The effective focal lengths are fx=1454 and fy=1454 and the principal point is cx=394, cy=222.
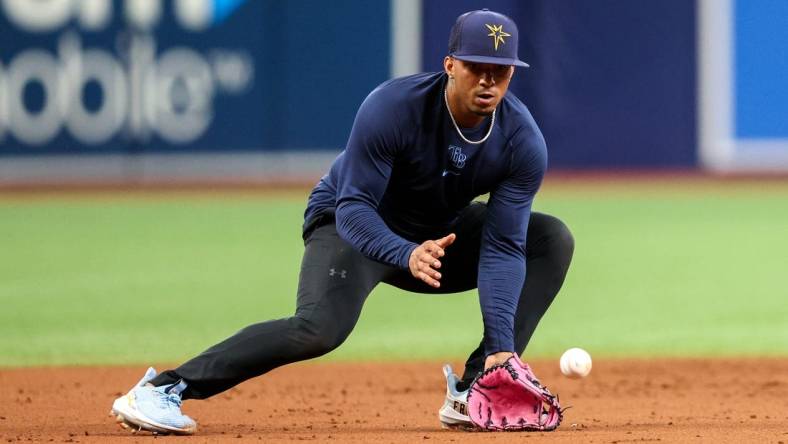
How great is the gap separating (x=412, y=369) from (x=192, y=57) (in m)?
12.4

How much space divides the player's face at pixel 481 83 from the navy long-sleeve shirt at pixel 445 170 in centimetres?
17

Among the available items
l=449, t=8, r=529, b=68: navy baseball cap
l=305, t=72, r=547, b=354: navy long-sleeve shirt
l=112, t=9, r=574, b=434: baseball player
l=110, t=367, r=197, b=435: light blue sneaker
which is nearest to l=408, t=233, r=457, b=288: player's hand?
l=112, t=9, r=574, b=434: baseball player

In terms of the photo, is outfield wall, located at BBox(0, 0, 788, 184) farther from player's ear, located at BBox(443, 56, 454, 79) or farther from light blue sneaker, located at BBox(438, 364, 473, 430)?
player's ear, located at BBox(443, 56, 454, 79)

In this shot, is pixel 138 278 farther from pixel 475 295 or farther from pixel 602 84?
pixel 602 84

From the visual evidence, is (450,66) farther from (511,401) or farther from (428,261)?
(511,401)

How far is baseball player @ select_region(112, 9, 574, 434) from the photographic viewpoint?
189 inches

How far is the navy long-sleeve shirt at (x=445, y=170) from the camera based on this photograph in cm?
484

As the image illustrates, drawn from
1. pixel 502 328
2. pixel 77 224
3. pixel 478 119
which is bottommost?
pixel 77 224

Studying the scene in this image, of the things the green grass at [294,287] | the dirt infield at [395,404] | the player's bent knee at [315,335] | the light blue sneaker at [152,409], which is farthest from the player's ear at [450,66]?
the green grass at [294,287]

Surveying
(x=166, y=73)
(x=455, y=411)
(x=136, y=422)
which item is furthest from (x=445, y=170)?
(x=166, y=73)

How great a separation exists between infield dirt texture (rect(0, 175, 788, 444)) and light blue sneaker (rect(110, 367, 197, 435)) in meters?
0.08

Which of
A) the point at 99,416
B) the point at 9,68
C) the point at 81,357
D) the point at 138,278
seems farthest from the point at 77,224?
the point at 99,416

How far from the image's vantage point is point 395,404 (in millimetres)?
6102

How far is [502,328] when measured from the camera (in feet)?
16.4
